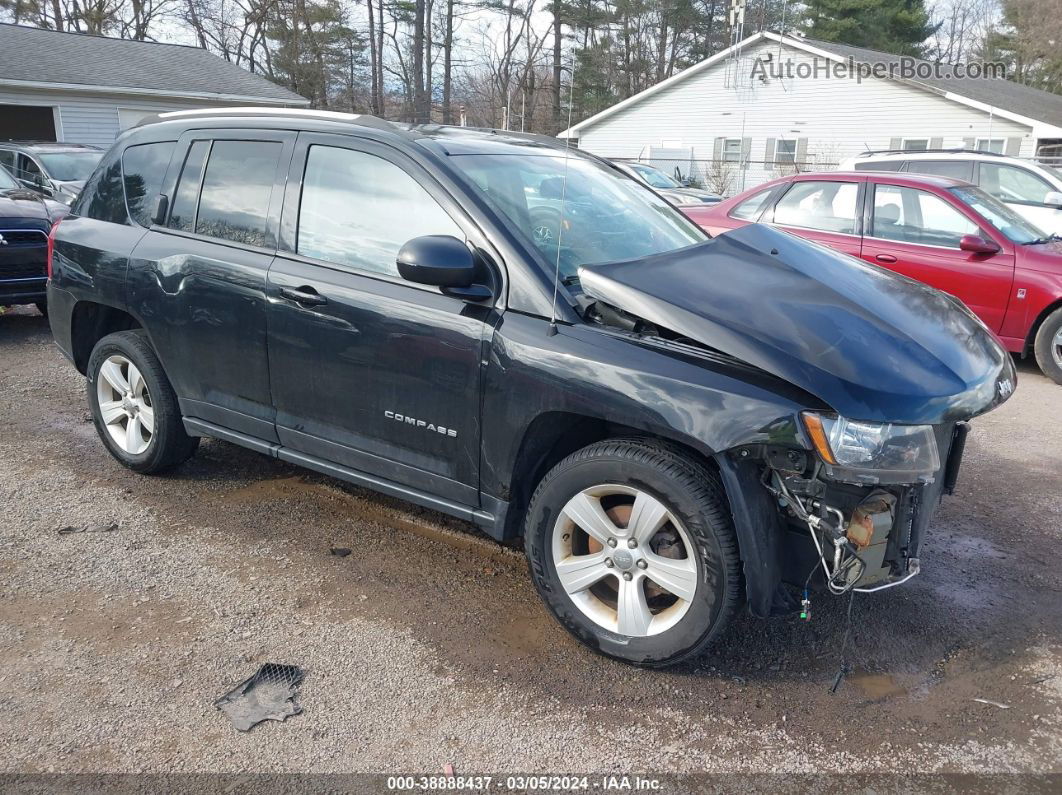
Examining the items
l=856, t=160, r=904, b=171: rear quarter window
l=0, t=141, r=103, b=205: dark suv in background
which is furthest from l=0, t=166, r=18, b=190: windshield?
l=856, t=160, r=904, b=171: rear quarter window

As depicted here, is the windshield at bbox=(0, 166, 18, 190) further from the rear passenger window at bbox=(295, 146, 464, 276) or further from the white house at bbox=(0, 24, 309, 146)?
the white house at bbox=(0, 24, 309, 146)

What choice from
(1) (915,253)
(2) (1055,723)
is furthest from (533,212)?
(1) (915,253)

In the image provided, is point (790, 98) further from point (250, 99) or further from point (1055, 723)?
point (1055, 723)

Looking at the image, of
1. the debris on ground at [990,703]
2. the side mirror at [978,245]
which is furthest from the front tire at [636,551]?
the side mirror at [978,245]

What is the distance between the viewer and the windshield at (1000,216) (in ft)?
24.3

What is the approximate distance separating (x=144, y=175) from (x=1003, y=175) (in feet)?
34.7

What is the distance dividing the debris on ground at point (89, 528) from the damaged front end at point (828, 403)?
2.64 meters

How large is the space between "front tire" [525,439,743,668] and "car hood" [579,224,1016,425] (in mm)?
466

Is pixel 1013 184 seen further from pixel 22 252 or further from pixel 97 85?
pixel 97 85

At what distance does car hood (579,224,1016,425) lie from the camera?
266 cm

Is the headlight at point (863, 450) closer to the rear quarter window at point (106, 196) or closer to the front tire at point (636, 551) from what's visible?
the front tire at point (636, 551)

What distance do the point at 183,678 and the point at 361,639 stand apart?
624 millimetres

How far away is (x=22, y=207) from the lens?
8305mm

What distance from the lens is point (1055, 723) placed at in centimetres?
277
